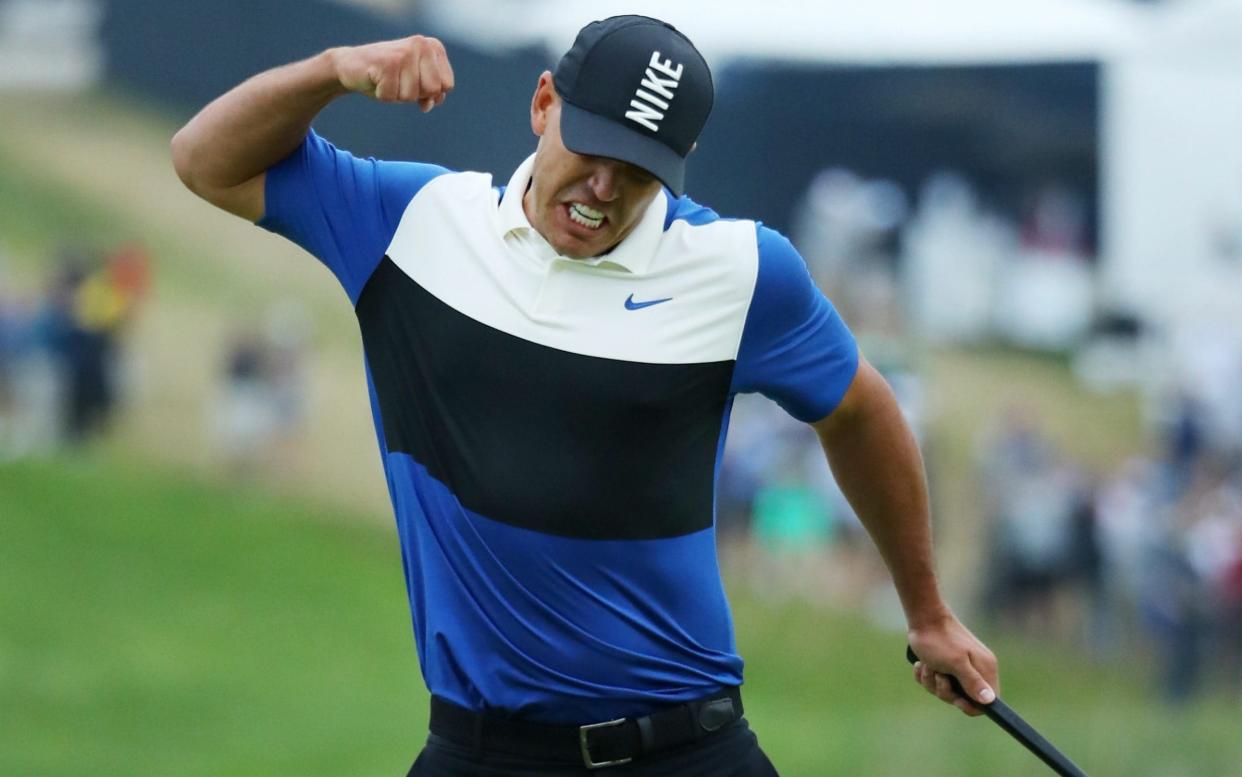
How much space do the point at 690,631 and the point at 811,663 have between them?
9.65 m

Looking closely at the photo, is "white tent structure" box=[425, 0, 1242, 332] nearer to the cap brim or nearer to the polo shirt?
the polo shirt

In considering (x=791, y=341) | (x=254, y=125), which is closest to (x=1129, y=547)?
(x=791, y=341)

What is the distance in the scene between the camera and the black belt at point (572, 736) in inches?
126

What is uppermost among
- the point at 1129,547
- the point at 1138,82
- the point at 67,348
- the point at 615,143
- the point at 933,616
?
the point at 1138,82

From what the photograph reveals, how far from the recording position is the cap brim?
9.98ft

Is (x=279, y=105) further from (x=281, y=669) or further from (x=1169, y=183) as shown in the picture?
(x=1169, y=183)

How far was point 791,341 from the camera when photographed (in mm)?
3252

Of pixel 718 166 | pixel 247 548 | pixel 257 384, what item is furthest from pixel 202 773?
pixel 718 166

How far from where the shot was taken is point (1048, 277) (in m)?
13.7

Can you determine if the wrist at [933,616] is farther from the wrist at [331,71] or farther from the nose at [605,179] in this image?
the wrist at [331,71]

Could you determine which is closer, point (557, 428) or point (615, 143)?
point (615, 143)

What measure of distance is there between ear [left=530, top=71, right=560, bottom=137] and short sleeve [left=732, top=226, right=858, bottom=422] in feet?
1.40

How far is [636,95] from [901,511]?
959 mm

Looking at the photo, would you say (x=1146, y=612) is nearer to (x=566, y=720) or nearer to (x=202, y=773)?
(x=202, y=773)
